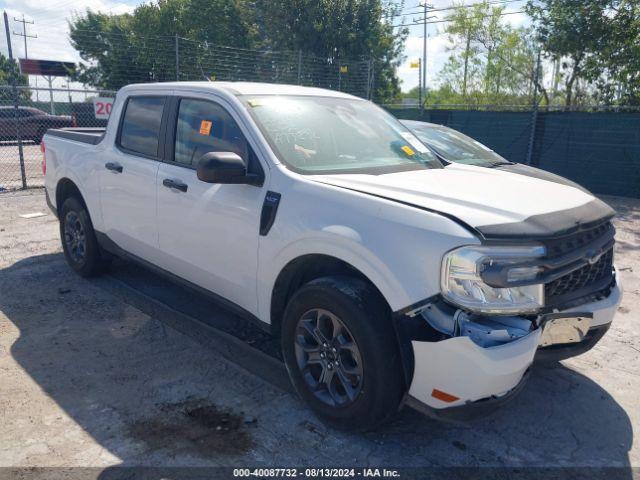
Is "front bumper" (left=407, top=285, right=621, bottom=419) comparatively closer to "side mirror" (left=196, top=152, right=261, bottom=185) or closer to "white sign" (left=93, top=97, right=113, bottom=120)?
"side mirror" (left=196, top=152, right=261, bottom=185)

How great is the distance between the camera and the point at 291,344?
3.20 metres

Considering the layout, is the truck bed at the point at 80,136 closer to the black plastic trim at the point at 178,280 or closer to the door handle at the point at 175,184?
the black plastic trim at the point at 178,280

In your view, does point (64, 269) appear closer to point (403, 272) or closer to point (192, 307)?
point (192, 307)

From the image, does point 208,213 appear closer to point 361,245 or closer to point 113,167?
point 361,245

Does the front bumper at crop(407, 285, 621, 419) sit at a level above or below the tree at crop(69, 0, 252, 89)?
below

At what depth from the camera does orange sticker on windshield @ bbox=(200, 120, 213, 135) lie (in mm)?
3835

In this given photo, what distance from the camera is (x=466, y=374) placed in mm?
2436

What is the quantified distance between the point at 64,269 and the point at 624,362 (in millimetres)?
5285

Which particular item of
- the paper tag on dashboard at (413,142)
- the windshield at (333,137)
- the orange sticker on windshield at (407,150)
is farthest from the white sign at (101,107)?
the orange sticker on windshield at (407,150)

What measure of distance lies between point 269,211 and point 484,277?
133 cm

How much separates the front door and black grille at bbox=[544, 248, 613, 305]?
65.5 inches

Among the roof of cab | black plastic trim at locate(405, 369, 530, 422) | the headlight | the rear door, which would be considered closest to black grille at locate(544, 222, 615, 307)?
the headlight

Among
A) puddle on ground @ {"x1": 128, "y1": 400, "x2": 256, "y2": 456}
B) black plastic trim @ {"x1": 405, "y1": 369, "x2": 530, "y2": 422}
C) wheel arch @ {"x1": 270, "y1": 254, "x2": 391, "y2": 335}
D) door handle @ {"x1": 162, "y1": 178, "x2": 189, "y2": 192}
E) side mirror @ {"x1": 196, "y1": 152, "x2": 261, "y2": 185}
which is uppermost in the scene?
side mirror @ {"x1": 196, "y1": 152, "x2": 261, "y2": 185}

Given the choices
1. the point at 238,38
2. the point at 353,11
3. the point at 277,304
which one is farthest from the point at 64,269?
the point at 238,38
